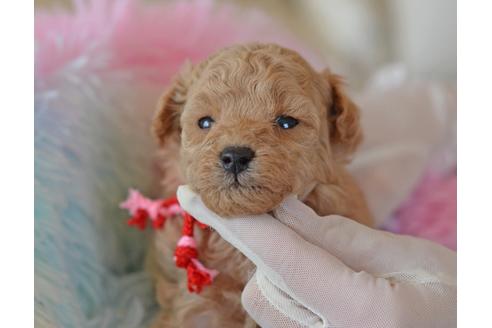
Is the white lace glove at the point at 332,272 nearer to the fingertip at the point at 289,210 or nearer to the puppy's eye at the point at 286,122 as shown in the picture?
the fingertip at the point at 289,210

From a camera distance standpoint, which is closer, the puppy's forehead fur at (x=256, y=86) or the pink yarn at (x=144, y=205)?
the puppy's forehead fur at (x=256, y=86)

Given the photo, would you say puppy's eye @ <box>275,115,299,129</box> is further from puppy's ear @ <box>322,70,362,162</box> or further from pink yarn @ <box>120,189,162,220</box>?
pink yarn @ <box>120,189,162,220</box>

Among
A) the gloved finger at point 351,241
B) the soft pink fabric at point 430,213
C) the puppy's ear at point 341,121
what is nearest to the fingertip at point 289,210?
the gloved finger at point 351,241

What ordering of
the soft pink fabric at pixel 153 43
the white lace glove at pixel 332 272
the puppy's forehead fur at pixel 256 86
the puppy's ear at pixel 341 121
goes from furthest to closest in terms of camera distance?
1. the soft pink fabric at pixel 153 43
2. the puppy's ear at pixel 341 121
3. the puppy's forehead fur at pixel 256 86
4. the white lace glove at pixel 332 272

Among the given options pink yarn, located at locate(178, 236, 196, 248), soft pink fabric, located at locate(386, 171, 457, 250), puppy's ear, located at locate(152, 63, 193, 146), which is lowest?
soft pink fabric, located at locate(386, 171, 457, 250)

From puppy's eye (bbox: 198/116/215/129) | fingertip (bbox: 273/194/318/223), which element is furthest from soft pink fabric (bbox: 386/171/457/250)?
puppy's eye (bbox: 198/116/215/129)

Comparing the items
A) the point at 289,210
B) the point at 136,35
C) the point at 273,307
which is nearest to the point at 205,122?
the point at 289,210

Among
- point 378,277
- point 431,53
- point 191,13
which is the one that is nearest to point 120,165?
point 191,13

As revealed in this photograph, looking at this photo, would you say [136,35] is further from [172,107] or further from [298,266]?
[298,266]
